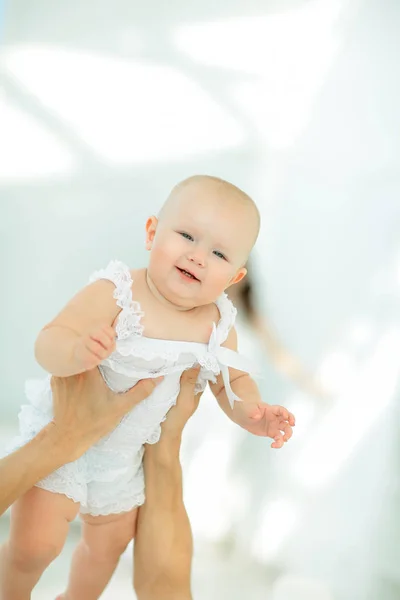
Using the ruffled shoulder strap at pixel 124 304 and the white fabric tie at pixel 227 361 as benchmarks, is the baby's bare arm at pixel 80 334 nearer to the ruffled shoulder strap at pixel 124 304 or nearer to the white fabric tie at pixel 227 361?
the ruffled shoulder strap at pixel 124 304

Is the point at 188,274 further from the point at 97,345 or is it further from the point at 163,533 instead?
the point at 163,533

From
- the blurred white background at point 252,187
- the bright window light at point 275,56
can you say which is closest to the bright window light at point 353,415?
the blurred white background at point 252,187

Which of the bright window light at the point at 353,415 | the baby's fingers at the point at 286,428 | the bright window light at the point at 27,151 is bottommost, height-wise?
the bright window light at the point at 353,415

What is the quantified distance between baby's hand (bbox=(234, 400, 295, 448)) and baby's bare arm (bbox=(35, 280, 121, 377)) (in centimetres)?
22


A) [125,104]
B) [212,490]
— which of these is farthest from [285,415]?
[125,104]

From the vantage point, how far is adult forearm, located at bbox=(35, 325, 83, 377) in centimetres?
82

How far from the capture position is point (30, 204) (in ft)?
5.42

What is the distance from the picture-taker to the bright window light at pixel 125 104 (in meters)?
1.62

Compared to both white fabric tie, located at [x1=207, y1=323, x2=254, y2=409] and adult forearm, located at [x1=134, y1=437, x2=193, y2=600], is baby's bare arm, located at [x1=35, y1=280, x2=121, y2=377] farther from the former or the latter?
adult forearm, located at [x1=134, y1=437, x2=193, y2=600]

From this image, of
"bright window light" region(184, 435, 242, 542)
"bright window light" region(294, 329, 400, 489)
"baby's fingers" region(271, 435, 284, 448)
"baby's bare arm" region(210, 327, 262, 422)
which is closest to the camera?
"baby's fingers" region(271, 435, 284, 448)

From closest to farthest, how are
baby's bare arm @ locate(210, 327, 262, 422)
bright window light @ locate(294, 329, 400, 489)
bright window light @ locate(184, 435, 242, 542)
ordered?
baby's bare arm @ locate(210, 327, 262, 422), bright window light @ locate(294, 329, 400, 489), bright window light @ locate(184, 435, 242, 542)

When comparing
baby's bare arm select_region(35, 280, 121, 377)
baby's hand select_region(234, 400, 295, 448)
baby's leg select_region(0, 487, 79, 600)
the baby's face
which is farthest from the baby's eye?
baby's leg select_region(0, 487, 79, 600)

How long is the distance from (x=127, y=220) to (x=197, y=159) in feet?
0.73

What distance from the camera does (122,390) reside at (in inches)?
38.2
